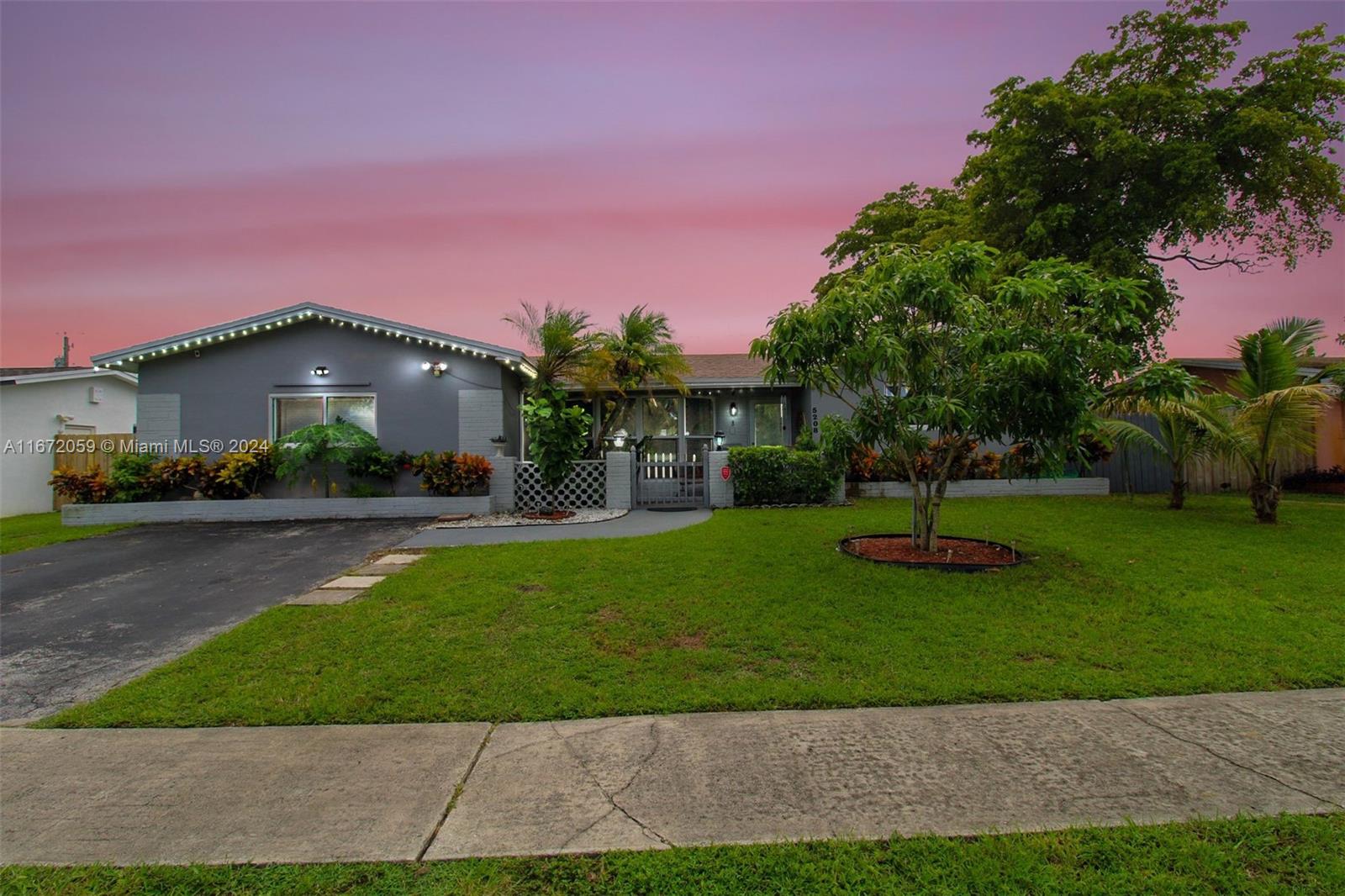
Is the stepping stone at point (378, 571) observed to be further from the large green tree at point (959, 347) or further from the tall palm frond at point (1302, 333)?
the tall palm frond at point (1302, 333)

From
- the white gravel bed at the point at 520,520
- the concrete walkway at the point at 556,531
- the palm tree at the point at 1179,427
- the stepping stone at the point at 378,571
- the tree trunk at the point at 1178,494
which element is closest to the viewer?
the stepping stone at the point at 378,571

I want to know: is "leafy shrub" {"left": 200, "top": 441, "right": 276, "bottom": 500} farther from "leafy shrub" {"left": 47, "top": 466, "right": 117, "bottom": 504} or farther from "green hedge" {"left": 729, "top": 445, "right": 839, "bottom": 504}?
"green hedge" {"left": 729, "top": 445, "right": 839, "bottom": 504}

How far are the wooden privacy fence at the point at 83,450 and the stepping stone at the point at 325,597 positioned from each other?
1285cm

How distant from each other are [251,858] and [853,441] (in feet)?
20.9

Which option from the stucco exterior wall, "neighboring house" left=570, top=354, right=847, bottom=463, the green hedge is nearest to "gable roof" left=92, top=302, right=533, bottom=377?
the stucco exterior wall

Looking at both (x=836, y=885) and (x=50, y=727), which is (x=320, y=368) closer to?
(x=50, y=727)

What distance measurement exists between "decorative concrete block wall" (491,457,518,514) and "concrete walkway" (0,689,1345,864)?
28.0ft

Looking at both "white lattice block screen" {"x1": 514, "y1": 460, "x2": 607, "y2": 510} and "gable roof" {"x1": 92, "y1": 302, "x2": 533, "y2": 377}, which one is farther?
"white lattice block screen" {"x1": 514, "y1": 460, "x2": 607, "y2": 510}

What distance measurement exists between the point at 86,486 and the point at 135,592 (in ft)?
25.1

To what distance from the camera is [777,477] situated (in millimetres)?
11500

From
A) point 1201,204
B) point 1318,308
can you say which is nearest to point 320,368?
point 1201,204

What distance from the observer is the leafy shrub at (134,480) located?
11.0 metres

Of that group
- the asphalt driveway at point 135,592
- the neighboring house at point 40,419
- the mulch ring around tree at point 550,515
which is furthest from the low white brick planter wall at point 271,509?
the neighboring house at point 40,419

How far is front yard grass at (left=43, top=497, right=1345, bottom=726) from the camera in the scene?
128 inches
